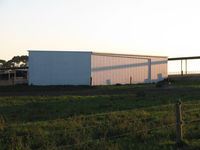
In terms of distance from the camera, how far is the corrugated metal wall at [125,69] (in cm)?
6159

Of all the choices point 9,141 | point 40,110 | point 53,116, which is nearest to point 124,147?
point 9,141

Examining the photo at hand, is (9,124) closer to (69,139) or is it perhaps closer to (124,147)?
(69,139)

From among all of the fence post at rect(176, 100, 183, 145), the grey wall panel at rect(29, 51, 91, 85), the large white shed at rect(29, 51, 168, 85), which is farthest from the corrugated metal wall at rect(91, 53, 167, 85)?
the fence post at rect(176, 100, 183, 145)

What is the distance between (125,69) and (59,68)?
1035 centimetres

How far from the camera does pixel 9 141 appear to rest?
13.8 metres

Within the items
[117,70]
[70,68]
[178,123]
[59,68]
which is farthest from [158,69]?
[178,123]

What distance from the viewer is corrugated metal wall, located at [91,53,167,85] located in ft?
202

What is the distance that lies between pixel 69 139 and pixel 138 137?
190 cm

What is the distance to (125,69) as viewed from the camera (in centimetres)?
6725

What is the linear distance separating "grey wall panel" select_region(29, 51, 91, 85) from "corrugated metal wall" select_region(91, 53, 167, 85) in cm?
104

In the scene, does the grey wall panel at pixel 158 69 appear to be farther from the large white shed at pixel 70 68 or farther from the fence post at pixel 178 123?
the fence post at pixel 178 123

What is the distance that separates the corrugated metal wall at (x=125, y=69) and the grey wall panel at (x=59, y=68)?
3.40 ft

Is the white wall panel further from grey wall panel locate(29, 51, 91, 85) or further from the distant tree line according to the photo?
the distant tree line

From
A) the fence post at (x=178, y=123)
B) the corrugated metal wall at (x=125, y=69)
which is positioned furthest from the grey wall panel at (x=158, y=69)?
the fence post at (x=178, y=123)
